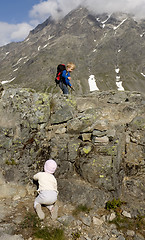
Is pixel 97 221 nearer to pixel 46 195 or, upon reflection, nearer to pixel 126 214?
pixel 126 214

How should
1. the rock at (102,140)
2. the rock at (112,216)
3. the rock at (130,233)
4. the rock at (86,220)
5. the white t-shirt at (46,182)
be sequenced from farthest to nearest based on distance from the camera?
the rock at (102,140) → the rock at (112,216) → the white t-shirt at (46,182) → the rock at (86,220) → the rock at (130,233)

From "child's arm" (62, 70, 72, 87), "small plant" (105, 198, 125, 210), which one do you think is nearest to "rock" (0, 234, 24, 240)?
"small plant" (105, 198, 125, 210)

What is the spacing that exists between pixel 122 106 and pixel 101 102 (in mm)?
2435

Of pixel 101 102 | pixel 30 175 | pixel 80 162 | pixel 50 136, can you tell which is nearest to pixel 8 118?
pixel 50 136

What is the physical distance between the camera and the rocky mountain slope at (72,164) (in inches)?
310

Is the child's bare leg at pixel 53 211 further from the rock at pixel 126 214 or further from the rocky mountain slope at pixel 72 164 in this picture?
the rock at pixel 126 214

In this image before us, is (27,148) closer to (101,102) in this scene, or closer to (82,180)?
(82,180)

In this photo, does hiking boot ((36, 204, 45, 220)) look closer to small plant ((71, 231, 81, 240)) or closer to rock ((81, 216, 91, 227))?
small plant ((71, 231, 81, 240))

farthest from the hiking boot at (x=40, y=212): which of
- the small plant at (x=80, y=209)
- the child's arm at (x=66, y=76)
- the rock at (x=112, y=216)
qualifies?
the child's arm at (x=66, y=76)

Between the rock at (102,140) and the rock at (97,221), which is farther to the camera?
the rock at (102,140)

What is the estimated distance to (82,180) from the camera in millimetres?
9961

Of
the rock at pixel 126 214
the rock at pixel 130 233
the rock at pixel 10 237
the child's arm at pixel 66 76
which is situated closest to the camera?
the rock at pixel 10 237

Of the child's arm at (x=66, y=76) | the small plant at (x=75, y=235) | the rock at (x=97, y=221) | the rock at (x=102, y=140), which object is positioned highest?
the child's arm at (x=66, y=76)

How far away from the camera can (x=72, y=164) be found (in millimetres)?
10547
